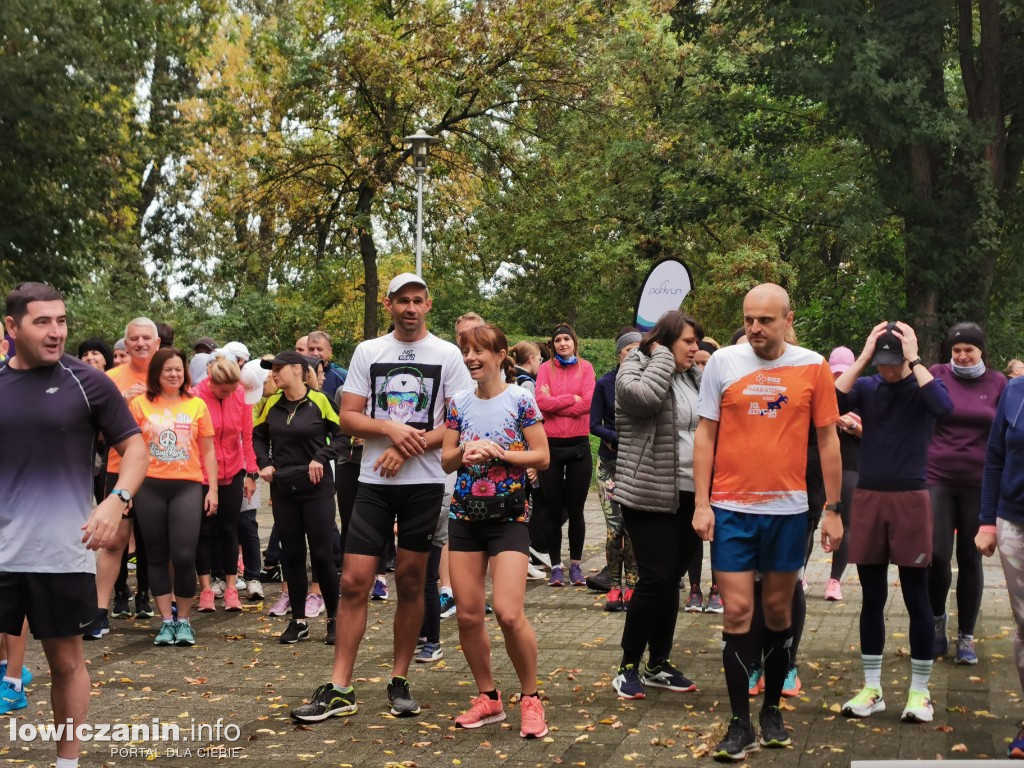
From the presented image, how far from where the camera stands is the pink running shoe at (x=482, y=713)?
670 cm

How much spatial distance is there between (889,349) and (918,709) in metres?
1.87

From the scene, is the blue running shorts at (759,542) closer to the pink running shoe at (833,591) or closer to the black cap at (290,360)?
the black cap at (290,360)

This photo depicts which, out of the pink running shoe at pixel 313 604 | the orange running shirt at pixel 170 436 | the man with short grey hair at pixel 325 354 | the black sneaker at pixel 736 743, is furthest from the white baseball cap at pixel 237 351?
the black sneaker at pixel 736 743

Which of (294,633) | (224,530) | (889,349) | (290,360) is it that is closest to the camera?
(889,349)

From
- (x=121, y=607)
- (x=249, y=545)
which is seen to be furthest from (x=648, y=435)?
(x=249, y=545)

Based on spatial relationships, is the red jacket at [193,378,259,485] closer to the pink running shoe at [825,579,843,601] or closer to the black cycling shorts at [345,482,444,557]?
the black cycling shorts at [345,482,444,557]

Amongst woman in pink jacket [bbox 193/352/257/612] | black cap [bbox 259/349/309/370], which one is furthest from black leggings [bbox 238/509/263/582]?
black cap [bbox 259/349/309/370]

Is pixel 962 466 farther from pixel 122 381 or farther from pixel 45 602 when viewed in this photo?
pixel 122 381

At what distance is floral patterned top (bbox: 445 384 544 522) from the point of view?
6648mm

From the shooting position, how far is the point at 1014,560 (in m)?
6.29

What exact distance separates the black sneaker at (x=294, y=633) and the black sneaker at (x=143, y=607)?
5.48 ft

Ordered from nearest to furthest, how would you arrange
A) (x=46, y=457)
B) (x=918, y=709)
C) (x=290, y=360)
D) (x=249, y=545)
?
(x=46, y=457) < (x=918, y=709) < (x=290, y=360) < (x=249, y=545)

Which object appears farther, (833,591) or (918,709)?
(833,591)

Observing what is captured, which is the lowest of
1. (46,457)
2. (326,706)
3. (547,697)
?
Result: (547,697)
